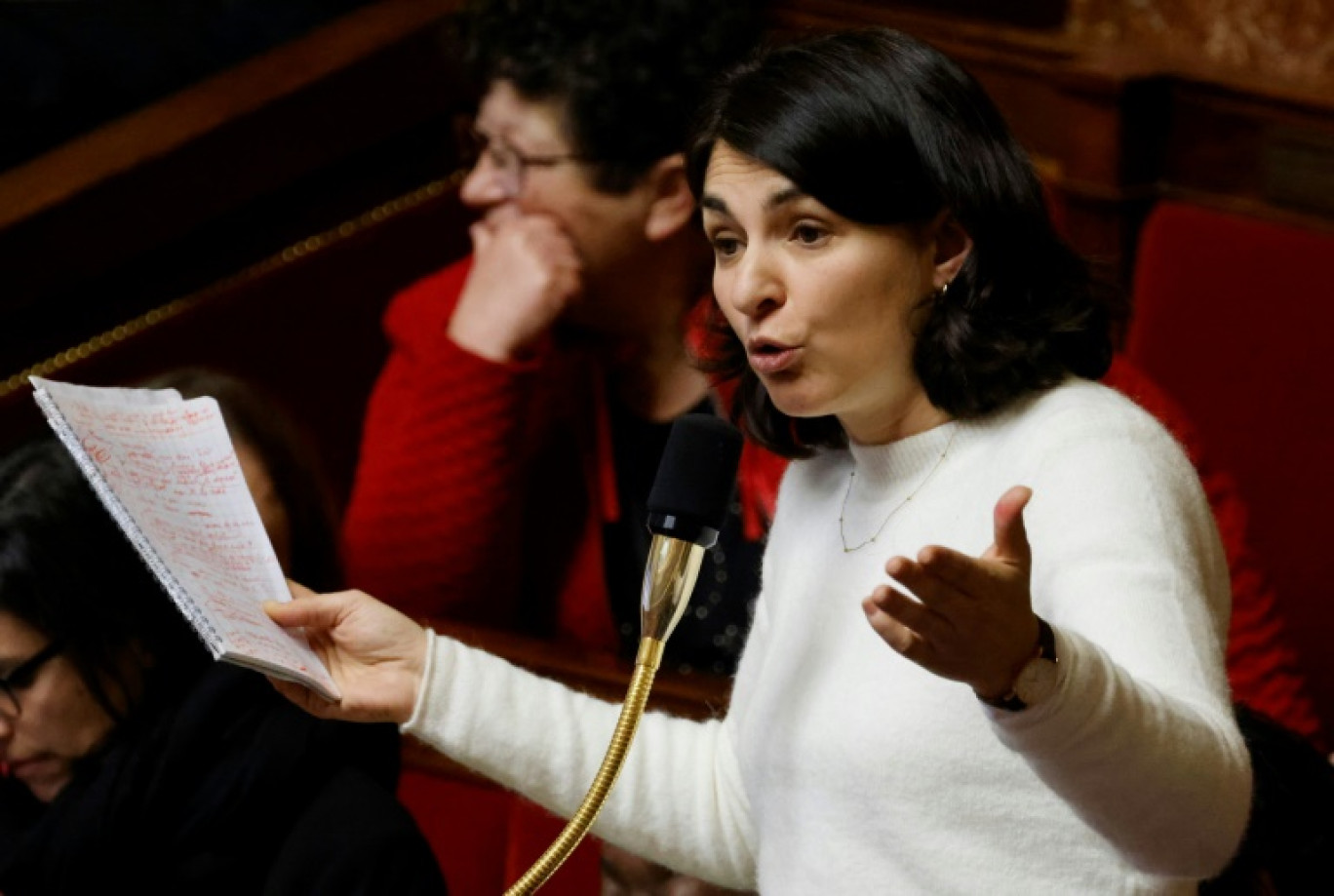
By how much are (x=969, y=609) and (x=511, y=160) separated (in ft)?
4.06

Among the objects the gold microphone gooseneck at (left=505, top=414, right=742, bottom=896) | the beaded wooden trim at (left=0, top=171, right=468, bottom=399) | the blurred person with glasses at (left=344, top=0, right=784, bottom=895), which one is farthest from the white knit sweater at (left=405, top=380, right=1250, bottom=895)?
the beaded wooden trim at (left=0, top=171, right=468, bottom=399)

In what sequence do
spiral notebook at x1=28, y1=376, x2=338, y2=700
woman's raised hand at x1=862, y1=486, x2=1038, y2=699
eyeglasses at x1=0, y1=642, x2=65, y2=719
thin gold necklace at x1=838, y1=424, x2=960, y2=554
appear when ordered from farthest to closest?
eyeglasses at x1=0, y1=642, x2=65, y2=719 < thin gold necklace at x1=838, y1=424, x2=960, y2=554 < spiral notebook at x1=28, y1=376, x2=338, y2=700 < woman's raised hand at x1=862, y1=486, x2=1038, y2=699

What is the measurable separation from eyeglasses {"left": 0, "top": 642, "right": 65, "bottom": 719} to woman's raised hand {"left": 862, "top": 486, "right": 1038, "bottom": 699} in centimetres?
72

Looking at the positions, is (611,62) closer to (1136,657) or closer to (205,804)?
(205,804)

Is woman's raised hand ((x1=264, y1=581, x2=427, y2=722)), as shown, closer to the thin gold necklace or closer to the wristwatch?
the thin gold necklace

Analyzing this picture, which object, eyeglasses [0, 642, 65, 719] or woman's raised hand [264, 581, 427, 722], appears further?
eyeglasses [0, 642, 65, 719]

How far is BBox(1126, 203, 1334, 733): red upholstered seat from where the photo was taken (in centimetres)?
206

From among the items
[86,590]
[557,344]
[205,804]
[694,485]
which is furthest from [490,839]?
[694,485]

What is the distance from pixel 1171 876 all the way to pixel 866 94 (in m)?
0.43

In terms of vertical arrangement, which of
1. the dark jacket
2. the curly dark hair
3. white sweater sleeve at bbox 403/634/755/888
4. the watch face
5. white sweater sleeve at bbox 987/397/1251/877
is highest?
the watch face

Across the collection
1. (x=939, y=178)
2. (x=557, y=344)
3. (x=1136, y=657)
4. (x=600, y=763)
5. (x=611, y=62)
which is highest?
(x=939, y=178)

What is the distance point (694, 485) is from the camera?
1.05 m

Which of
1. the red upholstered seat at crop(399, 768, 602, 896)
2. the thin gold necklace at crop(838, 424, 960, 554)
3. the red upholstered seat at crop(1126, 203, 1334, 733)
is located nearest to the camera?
the thin gold necklace at crop(838, 424, 960, 554)

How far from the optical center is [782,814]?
1.17 metres
